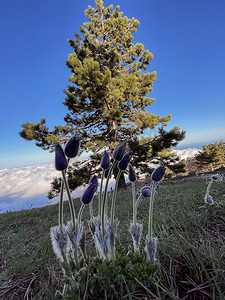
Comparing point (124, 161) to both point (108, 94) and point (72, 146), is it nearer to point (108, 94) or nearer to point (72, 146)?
point (72, 146)

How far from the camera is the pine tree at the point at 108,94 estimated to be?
20.9 ft

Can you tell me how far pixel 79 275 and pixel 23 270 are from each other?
810mm

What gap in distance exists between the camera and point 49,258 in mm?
1368

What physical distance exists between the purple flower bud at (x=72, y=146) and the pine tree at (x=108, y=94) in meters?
5.59

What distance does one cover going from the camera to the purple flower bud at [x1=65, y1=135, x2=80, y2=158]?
2.28 ft

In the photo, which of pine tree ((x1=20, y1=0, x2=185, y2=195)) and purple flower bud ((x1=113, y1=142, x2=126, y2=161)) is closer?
purple flower bud ((x1=113, y1=142, x2=126, y2=161))

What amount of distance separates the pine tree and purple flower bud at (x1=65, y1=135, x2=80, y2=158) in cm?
559

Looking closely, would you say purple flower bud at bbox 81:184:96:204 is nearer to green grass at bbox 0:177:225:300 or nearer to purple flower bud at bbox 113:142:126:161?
purple flower bud at bbox 113:142:126:161

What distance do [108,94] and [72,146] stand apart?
6352 millimetres

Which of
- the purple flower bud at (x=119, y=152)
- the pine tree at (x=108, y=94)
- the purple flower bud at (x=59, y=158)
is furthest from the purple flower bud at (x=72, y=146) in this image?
the pine tree at (x=108, y=94)

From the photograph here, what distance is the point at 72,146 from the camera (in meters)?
0.70

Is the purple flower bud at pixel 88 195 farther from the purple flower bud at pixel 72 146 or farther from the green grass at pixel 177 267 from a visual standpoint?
the green grass at pixel 177 267

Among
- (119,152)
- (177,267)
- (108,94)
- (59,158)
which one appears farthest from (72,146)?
(108,94)

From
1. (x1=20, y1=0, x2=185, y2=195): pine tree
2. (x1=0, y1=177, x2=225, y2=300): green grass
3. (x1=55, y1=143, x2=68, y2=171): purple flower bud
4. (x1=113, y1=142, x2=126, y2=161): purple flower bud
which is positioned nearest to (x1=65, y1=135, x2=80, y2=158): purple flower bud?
(x1=55, y1=143, x2=68, y2=171): purple flower bud
